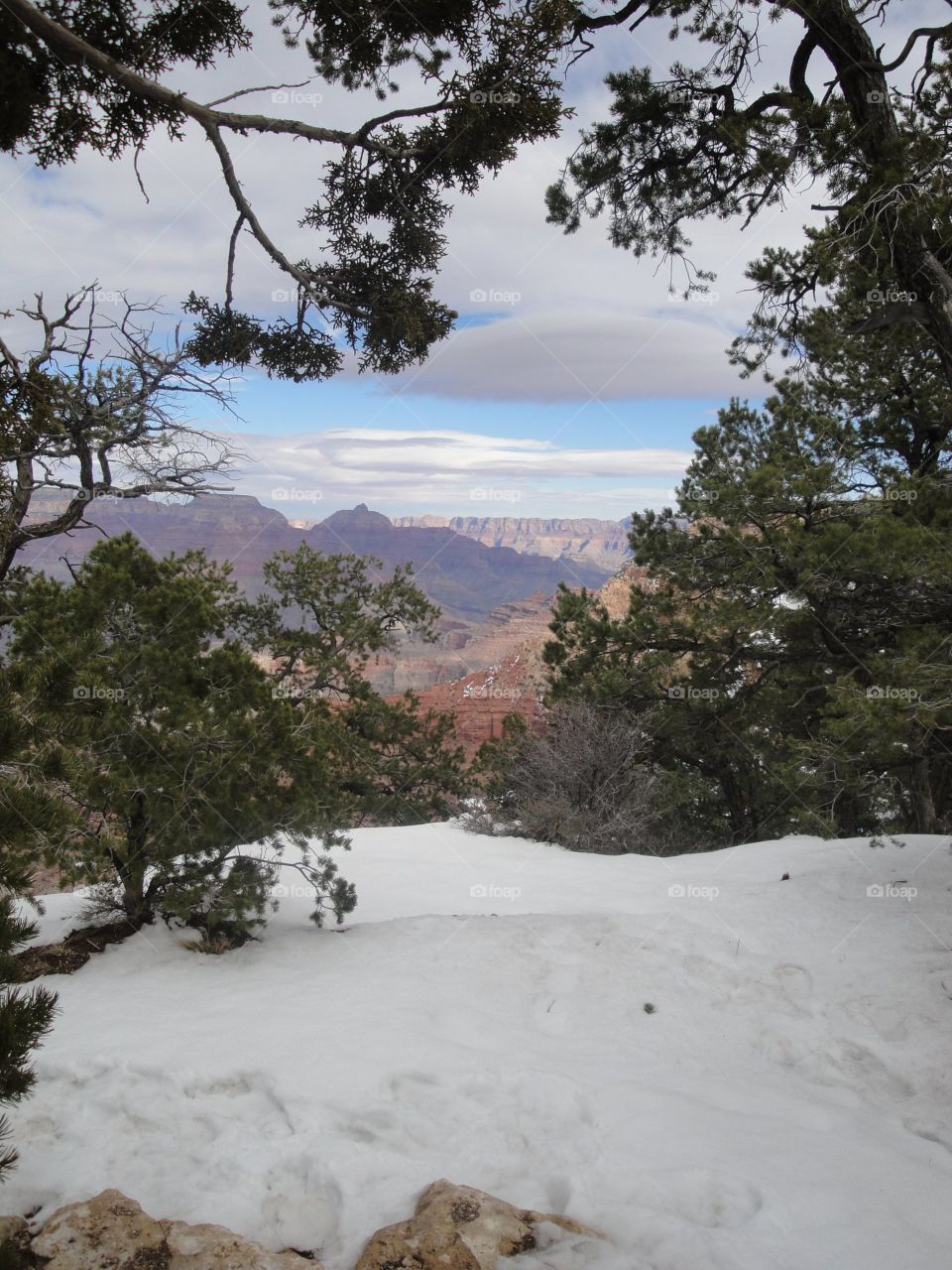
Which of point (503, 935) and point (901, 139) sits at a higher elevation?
point (901, 139)

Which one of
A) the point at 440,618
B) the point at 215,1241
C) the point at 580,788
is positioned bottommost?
the point at 580,788

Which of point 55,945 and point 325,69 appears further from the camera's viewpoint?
point 55,945

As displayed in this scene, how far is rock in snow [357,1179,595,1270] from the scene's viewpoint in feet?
8.59

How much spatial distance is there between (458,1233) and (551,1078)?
153 cm

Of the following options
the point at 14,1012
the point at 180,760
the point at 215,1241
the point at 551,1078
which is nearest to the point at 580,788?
the point at 180,760

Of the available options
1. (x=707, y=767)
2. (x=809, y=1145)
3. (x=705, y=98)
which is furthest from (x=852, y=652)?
(x=809, y=1145)

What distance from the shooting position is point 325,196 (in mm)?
4812

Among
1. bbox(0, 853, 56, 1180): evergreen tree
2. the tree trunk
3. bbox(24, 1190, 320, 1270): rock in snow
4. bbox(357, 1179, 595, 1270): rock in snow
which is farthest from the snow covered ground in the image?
the tree trunk

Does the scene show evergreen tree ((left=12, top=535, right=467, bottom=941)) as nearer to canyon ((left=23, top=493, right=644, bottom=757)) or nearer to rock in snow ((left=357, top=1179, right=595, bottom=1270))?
canyon ((left=23, top=493, right=644, bottom=757))

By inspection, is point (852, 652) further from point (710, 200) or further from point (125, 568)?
point (125, 568)

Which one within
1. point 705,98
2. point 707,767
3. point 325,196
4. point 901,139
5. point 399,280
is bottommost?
point 707,767

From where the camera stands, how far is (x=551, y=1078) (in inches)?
163

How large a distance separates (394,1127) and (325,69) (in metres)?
5.67

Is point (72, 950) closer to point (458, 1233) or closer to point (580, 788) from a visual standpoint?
point (458, 1233)
